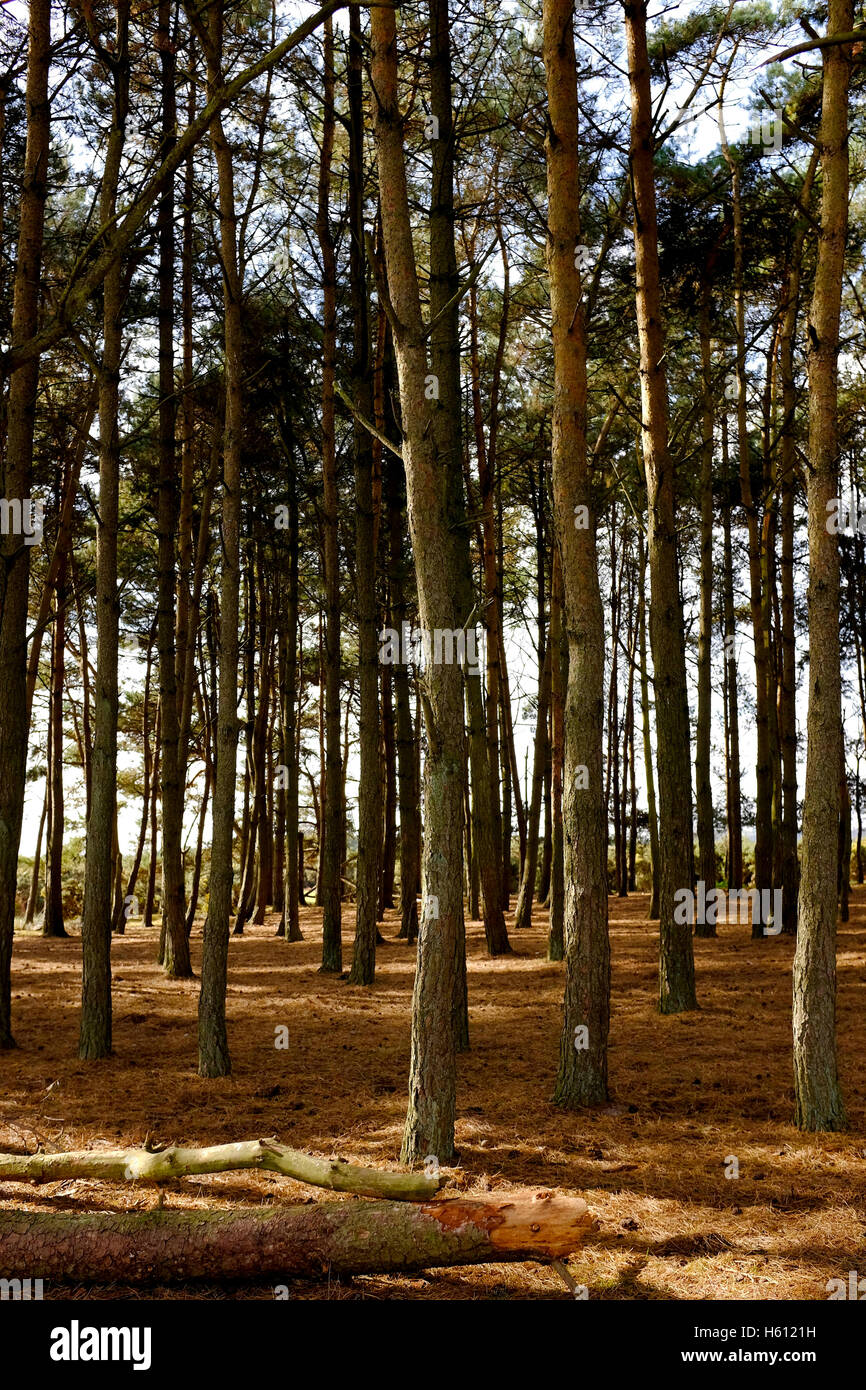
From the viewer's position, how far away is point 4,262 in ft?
34.5

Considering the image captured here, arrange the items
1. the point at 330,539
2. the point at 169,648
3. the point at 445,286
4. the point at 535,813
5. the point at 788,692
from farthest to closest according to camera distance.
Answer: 1. the point at 535,813
2. the point at 788,692
3. the point at 330,539
4. the point at 169,648
5. the point at 445,286

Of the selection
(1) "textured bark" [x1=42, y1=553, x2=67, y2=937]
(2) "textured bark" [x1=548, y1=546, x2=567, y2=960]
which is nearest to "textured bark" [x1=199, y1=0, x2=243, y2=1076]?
(2) "textured bark" [x1=548, y1=546, x2=567, y2=960]

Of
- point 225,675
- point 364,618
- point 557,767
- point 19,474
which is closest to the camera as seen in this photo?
point 225,675

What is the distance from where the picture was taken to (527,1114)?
622 cm

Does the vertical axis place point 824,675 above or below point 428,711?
above

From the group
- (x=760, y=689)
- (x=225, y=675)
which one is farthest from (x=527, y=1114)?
(x=760, y=689)

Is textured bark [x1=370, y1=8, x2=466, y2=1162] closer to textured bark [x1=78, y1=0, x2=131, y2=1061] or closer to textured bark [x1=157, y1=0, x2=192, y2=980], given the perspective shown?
textured bark [x1=78, y1=0, x2=131, y2=1061]

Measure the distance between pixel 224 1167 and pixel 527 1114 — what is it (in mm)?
2488

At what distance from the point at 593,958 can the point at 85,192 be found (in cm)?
1290

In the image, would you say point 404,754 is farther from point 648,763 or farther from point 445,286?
point 445,286

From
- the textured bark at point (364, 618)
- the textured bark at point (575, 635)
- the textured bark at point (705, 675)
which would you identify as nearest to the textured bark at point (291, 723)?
the textured bark at point (364, 618)

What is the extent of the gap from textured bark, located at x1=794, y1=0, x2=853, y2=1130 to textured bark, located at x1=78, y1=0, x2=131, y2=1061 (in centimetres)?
530
